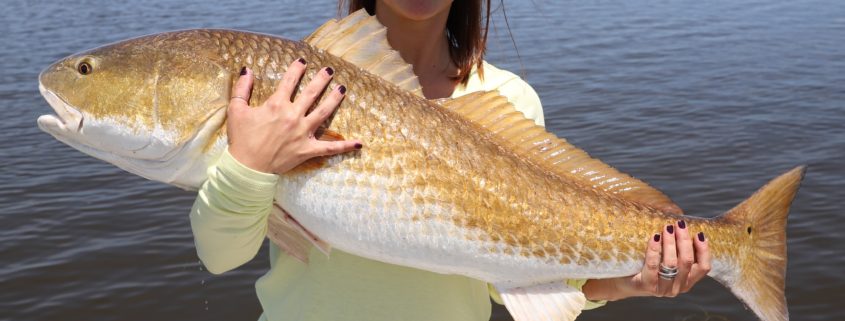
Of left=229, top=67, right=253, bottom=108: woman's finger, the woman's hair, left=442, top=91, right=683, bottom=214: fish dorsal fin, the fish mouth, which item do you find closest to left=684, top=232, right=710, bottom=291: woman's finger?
left=442, top=91, right=683, bottom=214: fish dorsal fin

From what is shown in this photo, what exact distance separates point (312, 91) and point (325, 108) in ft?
0.19

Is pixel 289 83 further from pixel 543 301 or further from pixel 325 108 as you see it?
pixel 543 301

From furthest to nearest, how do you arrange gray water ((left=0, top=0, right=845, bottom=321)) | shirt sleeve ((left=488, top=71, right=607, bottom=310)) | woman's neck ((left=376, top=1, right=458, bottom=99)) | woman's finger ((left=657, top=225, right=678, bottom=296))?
1. gray water ((left=0, top=0, right=845, bottom=321))
2. woman's neck ((left=376, top=1, right=458, bottom=99))
3. shirt sleeve ((left=488, top=71, right=607, bottom=310))
4. woman's finger ((left=657, top=225, right=678, bottom=296))

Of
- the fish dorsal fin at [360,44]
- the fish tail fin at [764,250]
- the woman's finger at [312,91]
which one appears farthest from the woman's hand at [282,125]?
the fish tail fin at [764,250]

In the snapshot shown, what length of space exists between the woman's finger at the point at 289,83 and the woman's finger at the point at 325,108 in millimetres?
81

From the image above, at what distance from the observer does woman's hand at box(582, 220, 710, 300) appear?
2.71 m

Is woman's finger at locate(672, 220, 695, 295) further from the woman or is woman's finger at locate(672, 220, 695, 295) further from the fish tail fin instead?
the fish tail fin

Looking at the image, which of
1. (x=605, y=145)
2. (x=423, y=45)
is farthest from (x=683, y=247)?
(x=605, y=145)

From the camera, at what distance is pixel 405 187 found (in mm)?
2496

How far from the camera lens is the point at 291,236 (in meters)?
2.64

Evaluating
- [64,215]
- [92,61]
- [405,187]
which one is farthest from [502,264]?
[64,215]

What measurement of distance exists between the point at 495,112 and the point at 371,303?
72 centimetres

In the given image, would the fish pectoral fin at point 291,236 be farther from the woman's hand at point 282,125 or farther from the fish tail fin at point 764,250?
the fish tail fin at point 764,250

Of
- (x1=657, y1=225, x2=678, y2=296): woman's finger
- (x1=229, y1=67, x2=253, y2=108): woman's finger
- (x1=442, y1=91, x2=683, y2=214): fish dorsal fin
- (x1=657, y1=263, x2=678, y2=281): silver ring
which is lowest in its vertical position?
(x1=657, y1=263, x2=678, y2=281): silver ring
